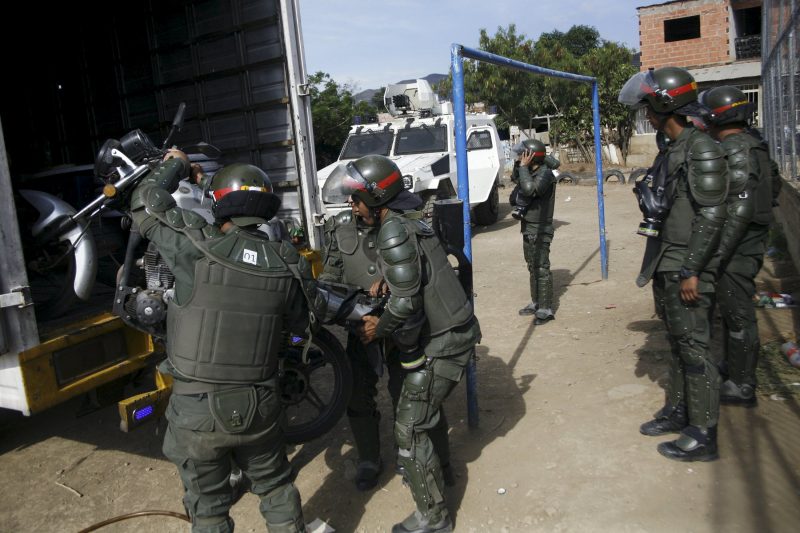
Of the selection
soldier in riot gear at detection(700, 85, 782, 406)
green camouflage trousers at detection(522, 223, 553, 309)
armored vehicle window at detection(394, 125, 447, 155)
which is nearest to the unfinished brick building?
armored vehicle window at detection(394, 125, 447, 155)

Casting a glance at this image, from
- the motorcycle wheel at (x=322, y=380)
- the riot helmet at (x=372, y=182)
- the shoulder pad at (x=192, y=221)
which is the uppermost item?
the riot helmet at (x=372, y=182)

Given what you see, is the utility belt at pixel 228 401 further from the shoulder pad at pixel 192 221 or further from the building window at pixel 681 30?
the building window at pixel 681 30

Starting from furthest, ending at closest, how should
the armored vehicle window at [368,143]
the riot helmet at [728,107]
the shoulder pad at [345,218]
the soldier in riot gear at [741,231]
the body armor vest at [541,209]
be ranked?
the armored vehicle window at [368,143]
the body armor vest at [541,209]
the riot helmet at [728,107]
the soldier in riot gear at [741,231]
the shoulder pad at [345,218]

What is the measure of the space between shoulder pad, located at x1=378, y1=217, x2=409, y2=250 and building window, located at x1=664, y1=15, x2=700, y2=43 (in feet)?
81.4

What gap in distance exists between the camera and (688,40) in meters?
22.5

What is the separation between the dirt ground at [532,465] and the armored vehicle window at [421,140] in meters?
6.18

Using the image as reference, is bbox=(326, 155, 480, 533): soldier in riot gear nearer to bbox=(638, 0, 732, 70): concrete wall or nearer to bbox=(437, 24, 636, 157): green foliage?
bbox=(437, 24, 636, 157): green foliage

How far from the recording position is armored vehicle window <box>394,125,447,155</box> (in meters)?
11.1

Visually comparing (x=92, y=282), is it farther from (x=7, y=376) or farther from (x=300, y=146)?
(x=300, y=146)

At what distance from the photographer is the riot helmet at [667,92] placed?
3354mm

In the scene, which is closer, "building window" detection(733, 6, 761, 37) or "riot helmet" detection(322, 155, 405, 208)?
"riot helmet" detection(322, 155, 405, 208)

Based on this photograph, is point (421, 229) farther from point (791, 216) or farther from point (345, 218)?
point (791, 216)

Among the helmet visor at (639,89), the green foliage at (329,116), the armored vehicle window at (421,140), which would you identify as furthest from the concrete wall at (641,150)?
the helmet visor at (639,89)

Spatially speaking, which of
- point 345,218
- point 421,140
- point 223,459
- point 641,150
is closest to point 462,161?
point 345,218
